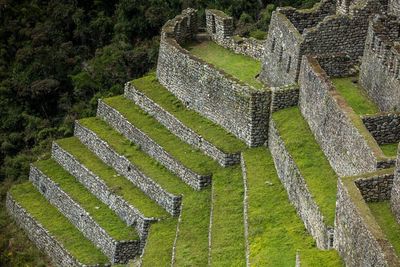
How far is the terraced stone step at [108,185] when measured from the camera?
94.0ft

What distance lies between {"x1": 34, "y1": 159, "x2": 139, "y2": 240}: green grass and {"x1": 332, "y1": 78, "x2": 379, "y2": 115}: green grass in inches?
248

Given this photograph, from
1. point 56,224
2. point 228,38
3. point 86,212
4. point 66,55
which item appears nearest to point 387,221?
point 86,212

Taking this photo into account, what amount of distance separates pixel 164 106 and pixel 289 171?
23.3ft

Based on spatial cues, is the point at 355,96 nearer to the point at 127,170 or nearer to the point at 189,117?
the point at 189,117

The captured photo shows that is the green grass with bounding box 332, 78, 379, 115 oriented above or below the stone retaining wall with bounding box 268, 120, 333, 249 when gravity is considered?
above

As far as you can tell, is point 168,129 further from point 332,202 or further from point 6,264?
point 332,202

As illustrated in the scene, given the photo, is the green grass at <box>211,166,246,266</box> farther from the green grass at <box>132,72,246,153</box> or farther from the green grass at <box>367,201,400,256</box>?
the green grass at <box>367,201,400,256</box>

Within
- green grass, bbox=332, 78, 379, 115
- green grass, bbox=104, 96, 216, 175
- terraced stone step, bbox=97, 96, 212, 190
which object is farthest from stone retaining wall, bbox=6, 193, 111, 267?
green grass, bbox=332, 78, 379, 115

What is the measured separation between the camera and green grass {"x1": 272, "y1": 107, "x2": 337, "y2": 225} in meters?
23.0

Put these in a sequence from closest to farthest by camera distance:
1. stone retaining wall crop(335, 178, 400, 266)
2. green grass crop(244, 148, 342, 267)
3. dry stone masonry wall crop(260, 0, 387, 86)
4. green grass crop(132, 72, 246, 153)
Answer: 1. stone retaining wall crop(335, 178, 400, 266)
2. green grass crop(244, 148, 342, 267)
3. dry stone masonry wall crop(260, 0, 387, 86)
4. green grass crop(132, 72, 246, 153)

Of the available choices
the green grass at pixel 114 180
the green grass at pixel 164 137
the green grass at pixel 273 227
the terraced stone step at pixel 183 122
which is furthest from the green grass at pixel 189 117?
the green grass at pixel 114 180

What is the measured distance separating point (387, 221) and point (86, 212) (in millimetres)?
11731

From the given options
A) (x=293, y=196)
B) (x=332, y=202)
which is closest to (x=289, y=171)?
(x=293, y=196)

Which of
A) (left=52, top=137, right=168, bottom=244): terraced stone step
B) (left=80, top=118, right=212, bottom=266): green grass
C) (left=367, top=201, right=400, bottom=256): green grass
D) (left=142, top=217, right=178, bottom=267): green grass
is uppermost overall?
(left=367, top=201, right=400, bottom=256): green grass
